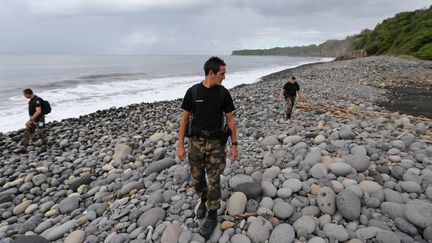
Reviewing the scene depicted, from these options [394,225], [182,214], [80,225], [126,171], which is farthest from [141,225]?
[394,225]

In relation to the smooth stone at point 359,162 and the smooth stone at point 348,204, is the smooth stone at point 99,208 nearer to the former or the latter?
the smooth stone at point 348,204

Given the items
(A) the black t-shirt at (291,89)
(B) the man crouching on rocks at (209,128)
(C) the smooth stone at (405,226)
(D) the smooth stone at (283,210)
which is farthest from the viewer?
(A) the black t-shirt at (291,89)

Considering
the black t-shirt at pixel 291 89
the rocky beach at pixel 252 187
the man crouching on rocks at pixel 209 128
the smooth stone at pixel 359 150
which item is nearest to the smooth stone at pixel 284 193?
the rocky beach at pixel 252 187

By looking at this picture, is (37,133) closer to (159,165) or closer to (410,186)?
(159,165)

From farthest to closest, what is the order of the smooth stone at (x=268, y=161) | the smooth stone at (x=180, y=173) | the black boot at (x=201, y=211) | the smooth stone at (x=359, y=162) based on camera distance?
the smooth stone at (x=268, y=161)
the smooth stone at (x=180, y=173)
the smooth stone at (x=359, y=162)
the black boot at (x=201, y=211)

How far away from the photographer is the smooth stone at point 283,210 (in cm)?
451

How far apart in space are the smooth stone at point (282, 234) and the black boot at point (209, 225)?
82 centimetres

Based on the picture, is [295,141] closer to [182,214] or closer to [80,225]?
[182,214]

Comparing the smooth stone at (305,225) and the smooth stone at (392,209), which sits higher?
the smooth stone at (392,209)

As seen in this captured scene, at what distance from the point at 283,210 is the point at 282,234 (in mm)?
489

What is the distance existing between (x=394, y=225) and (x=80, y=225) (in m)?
4.85

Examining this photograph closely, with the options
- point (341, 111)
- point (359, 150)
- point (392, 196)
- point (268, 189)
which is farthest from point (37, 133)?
point (341, 111)

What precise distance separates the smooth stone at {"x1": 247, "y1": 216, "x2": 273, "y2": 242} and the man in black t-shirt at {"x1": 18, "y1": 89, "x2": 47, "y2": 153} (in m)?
7.34

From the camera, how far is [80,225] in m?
5.08
